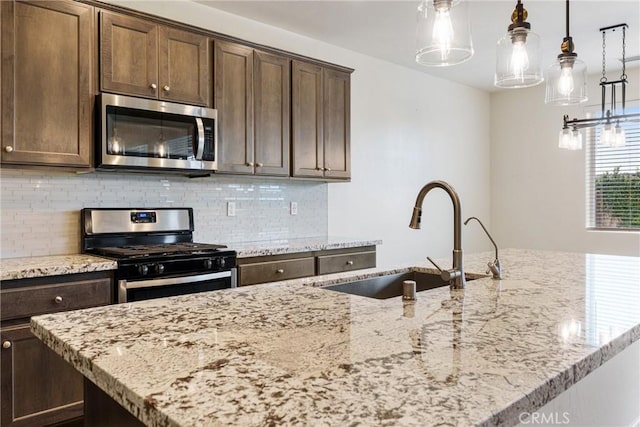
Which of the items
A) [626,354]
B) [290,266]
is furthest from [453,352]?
[290,266]

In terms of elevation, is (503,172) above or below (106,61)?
below

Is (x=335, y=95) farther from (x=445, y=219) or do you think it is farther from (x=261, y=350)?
(x=261, y=350)

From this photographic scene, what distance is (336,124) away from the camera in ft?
12.5

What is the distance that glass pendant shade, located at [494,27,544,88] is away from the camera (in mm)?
1711

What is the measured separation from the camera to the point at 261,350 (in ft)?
2.98

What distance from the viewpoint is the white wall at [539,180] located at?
16.7 ft

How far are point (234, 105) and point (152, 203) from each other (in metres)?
0.86

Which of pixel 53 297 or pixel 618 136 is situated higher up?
pixel 618 136

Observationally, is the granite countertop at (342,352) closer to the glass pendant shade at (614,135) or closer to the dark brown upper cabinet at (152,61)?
the dark brown upper cabinet at (152,61)

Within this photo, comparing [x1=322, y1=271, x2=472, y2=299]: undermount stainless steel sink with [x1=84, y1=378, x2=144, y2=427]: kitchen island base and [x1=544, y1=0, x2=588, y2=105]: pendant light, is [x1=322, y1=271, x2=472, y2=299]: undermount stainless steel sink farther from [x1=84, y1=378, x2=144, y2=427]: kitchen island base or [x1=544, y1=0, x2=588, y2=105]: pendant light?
[x1=544, y1=0, x2=588, y2=105]: pendant light

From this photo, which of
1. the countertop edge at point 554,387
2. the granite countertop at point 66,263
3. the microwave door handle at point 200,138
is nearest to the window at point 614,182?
the granite countertop at point 66,263

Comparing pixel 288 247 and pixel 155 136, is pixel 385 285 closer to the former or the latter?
pixel 288 247

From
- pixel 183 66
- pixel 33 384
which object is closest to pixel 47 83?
pixel 183 66

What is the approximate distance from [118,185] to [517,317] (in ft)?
8.28
